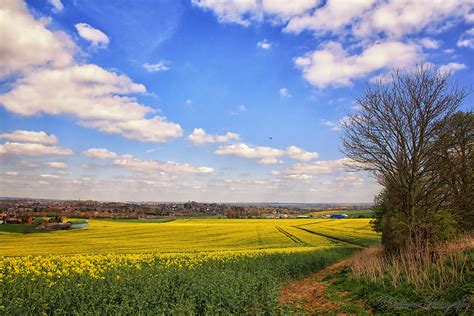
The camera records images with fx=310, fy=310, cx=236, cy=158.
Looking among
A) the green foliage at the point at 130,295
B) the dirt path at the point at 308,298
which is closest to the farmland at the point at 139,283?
the green foliage at the point at 130,295

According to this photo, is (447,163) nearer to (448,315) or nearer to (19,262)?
(448,315)

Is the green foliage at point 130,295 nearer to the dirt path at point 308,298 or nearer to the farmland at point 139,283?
the farmland at point 139,283

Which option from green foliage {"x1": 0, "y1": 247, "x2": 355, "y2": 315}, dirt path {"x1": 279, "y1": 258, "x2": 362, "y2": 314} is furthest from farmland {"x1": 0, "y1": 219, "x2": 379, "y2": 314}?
dirt path {"x1": 279, "y1": 258, "x2": 362, "y2": 314}

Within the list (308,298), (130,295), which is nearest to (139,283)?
(130,295)

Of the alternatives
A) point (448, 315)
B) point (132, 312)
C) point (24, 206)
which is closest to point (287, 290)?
point (448, 315)

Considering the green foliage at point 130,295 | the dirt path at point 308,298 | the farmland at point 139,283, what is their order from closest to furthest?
the green foliage at point 130,295 < the farmland at point 139,283 < the dirt path at point 308,298

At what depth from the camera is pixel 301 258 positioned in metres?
20.8

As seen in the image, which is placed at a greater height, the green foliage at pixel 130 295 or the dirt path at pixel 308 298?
the green foliage at pixel 130 295

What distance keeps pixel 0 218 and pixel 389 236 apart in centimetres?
2988

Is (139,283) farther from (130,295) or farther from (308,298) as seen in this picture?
(308,298)

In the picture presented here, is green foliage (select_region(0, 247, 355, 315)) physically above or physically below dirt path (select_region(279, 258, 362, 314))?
above

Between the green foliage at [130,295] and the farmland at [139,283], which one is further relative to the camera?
the farmland at [139,283]

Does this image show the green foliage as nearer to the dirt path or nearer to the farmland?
the farmland

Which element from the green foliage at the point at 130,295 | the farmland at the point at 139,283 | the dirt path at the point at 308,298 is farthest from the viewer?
the dirt path at the point at 308,298
